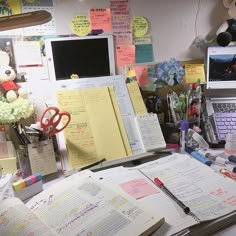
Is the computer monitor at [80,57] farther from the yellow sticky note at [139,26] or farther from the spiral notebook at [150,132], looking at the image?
the spiral notebook at [150,132]

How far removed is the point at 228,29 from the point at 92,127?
2.62 feet

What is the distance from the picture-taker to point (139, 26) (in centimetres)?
125

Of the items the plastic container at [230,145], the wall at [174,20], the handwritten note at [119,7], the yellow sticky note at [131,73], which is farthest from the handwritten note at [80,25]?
the plastic container at [230,145]

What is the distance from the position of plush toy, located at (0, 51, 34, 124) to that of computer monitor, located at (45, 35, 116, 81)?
0.15 meters

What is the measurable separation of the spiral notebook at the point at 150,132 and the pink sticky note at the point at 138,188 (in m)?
0.22

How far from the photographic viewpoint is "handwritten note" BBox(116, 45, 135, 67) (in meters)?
1.24

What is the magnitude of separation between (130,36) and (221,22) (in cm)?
48

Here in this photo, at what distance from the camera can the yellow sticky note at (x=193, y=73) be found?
4.33ft

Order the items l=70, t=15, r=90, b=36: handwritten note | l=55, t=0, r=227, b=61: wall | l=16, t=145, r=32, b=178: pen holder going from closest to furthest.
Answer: l=16, t=145, r=32, b=178: pen holder → l=70, t=15, r=90, b=36: handwritten note → l=55, t=0, r=227, b=61: wall

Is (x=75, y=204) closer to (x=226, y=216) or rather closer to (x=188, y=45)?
(x=226, y=216)

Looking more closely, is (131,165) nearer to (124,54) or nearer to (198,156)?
(198,156)

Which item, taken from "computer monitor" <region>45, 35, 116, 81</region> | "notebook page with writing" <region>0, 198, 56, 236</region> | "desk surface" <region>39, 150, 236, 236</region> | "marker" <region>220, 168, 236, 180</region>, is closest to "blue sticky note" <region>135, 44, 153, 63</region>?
"computer monitor" <region>45, 35, 116, 81</region>

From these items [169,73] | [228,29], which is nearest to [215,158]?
[169,73]

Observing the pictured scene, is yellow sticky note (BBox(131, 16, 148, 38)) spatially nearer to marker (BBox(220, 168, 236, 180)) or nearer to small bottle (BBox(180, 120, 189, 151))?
small bottle (BBox(180, 120, 189, 151))
